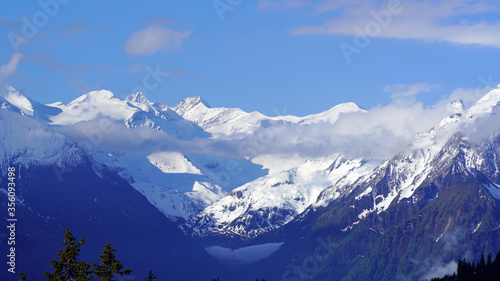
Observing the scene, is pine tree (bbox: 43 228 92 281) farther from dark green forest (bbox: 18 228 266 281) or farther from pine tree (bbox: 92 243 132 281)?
pine tree (bbox: 92 243 132 281)

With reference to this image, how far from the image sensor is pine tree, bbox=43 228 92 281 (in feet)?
392

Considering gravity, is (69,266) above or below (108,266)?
above

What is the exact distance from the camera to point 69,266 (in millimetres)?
121625

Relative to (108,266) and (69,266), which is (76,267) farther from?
(108,266)

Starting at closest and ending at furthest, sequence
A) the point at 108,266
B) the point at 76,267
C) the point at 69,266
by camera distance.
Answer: the point at 108,266 < the point at 69,266 < the point at 76,267

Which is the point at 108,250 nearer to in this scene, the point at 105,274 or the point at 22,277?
the point at 105,274

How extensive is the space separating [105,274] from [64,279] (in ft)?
19.3

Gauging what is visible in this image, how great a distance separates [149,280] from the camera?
125 meters

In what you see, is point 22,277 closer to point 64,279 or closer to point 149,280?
point 64,279

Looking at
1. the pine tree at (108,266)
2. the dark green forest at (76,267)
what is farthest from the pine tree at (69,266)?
the pine tree at (108,266)

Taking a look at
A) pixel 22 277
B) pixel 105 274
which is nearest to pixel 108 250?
pixel 105 274

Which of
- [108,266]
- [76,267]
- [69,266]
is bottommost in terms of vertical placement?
[108,266]

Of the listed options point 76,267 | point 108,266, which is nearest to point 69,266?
point 76,267

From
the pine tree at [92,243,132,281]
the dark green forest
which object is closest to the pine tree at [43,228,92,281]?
the dark green forest
